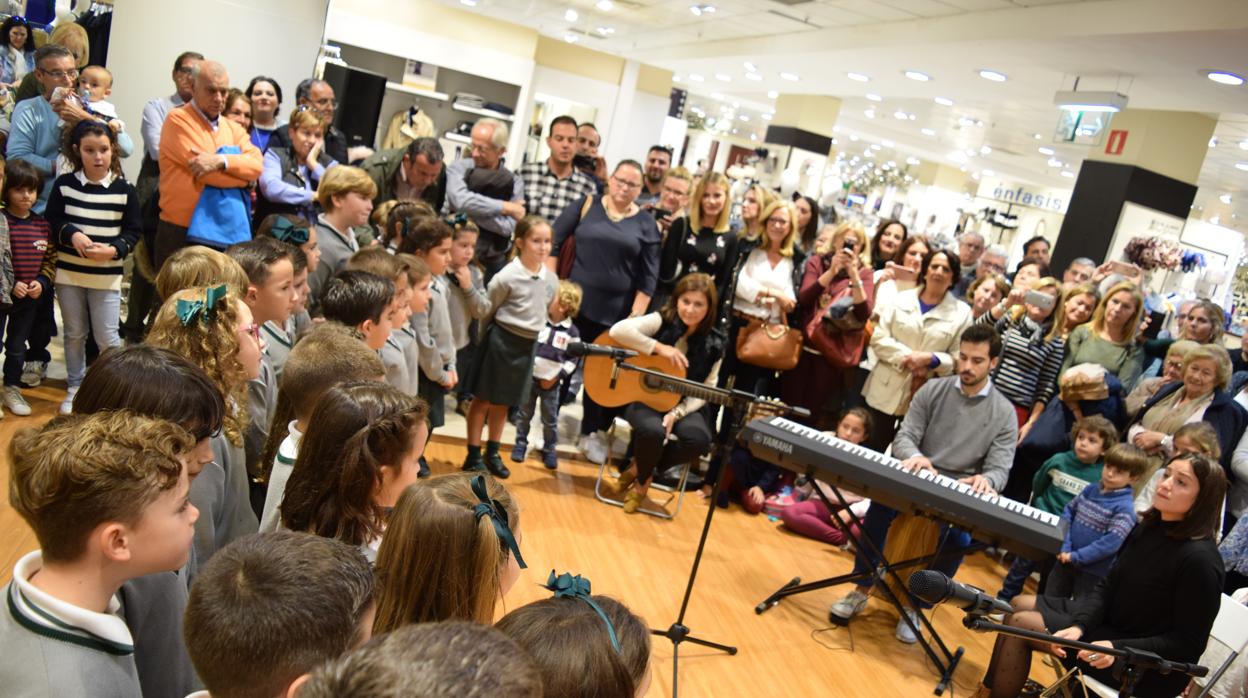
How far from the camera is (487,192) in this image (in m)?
5.01

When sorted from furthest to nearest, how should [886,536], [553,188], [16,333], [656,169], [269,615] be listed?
[656,169] < [553,188] < [886,536] < [16,333] < [269,615]

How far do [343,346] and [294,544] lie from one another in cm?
111

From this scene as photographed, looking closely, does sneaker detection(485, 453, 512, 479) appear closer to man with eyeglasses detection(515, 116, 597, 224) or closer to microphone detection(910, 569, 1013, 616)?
man with eyeglasses detection(515, 116, 597, 224)

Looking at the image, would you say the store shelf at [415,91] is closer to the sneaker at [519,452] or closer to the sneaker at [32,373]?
the sneaker at [519,452]

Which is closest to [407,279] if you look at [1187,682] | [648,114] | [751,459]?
[751,459]

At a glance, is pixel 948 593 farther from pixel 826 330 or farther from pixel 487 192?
pixel 487 192

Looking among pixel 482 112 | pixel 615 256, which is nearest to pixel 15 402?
pixel 615 256

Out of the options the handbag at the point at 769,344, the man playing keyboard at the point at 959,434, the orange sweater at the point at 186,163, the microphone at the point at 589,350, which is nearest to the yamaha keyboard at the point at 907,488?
the man playing keyboard at the point at 959,434

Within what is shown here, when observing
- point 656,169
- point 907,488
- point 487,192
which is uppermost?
point 656,169

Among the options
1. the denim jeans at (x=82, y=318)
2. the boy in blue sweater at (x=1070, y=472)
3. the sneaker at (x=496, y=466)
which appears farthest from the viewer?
the sneaker at (x=496, y=466)

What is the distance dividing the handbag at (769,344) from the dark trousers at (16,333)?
3455 millimetres

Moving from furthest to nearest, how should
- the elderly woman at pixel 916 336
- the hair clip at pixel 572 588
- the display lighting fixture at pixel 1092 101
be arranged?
1. the display lighting fixture at pixel 1092 101
2. the elderly woman at pixel 916 336
3. the hair clip at pixel 572 588

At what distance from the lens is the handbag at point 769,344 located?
195 inches

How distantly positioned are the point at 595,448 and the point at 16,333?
288cm
